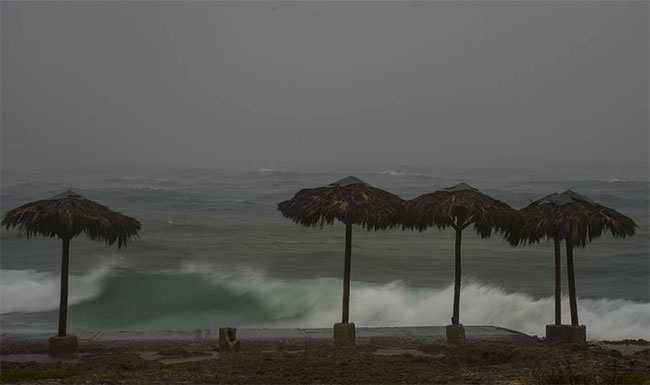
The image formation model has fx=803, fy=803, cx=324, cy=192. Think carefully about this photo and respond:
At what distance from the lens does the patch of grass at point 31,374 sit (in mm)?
10635

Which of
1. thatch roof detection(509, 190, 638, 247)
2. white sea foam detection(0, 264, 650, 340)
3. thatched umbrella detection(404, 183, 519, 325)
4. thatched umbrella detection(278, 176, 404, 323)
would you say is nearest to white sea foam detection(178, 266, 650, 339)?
white sea foam detection(0, 264, 650, 340)

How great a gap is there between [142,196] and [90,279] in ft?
93.4

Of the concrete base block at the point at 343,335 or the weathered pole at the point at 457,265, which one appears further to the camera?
the weathered pole at the point at 457,265

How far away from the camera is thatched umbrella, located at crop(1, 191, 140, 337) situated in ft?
44.0

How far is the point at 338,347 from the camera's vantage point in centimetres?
1400

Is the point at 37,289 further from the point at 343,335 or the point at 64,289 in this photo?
the point at 343,335

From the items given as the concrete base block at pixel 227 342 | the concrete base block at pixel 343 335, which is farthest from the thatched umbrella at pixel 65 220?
the concrete base block at pixel 343 335

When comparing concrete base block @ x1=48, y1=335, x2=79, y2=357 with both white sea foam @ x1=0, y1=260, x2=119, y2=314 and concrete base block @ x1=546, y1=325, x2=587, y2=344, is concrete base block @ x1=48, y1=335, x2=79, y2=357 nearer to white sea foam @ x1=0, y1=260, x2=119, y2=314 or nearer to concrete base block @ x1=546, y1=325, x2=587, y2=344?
concrete base block @ x1=546, y1=325, x2=587, y2=344

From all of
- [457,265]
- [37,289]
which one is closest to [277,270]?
[37,289]

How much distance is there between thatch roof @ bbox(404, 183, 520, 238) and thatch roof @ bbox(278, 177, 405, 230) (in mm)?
309

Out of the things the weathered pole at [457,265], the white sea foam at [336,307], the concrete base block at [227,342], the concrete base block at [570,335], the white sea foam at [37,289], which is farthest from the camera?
the white sea foam at [37,289]

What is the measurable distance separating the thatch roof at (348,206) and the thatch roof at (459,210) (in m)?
0.31

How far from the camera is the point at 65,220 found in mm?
13383

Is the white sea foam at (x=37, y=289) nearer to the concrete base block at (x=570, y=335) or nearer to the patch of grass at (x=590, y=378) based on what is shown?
the concrete base block at (x=570, y=335)
